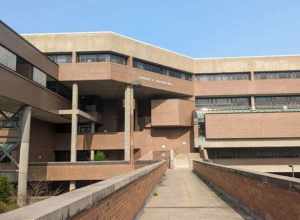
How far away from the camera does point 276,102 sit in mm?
54312

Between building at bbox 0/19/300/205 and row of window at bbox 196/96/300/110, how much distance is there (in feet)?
0.54

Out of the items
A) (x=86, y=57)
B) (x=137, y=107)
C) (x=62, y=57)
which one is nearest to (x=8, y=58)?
(x=62, y=57)

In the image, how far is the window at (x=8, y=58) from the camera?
25750 millimetres

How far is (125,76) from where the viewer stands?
42.2m

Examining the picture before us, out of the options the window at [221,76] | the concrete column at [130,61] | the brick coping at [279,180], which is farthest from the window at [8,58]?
the window at [221,76]

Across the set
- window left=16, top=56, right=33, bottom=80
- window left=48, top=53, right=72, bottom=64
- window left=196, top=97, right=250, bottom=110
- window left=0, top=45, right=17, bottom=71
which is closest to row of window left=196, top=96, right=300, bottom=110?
window left=196, top=97, right=250, bottom=110

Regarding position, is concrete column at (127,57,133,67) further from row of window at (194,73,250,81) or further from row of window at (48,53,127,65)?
row of window at (194,73,250,81)

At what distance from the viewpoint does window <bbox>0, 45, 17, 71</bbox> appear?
2575 centimetres

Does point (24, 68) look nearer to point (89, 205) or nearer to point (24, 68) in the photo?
point (24, 68)

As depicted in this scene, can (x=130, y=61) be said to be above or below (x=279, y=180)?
above

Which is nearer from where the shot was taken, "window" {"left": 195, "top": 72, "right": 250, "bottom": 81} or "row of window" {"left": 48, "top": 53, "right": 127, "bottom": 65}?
"row of window" {"left": 48, "top": 53, "right": 127, "bottom": 65}

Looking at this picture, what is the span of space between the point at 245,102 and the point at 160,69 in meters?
16.4

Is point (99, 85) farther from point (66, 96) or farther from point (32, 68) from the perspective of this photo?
point (32, 68)

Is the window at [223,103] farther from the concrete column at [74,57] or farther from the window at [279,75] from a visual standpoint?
the concrete column at [74,57]
